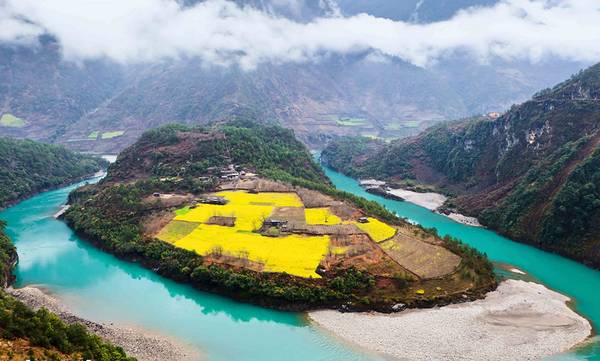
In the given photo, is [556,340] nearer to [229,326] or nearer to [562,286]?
[562,286]

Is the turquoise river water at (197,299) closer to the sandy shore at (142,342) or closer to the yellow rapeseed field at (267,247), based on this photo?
the sandy shore at (142,342)

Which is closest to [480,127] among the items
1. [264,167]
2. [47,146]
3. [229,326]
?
[264,167]

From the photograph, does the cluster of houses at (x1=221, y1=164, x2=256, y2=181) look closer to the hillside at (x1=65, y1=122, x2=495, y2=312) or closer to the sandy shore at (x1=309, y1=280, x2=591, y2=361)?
the hillside at (x1=65, y1=122, x2=495, y2=312)

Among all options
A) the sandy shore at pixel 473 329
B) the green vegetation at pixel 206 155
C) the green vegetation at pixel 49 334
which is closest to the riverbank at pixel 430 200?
the green vegetation at pixel 206 155

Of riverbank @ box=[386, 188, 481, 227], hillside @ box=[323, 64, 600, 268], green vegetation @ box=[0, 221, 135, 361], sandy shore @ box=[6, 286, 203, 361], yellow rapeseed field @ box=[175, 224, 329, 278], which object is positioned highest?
hillside @ box=[323, 64, 600, 268]

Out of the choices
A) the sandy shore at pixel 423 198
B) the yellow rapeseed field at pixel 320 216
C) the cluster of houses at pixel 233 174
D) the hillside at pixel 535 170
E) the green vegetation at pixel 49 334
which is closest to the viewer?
the green vegetation at pixel 49 334

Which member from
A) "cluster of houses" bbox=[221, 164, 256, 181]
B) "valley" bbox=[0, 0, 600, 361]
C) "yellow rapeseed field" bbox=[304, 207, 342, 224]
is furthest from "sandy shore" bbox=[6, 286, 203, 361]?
"cluster of houses" bbox=[221, 164, 256, 181]
